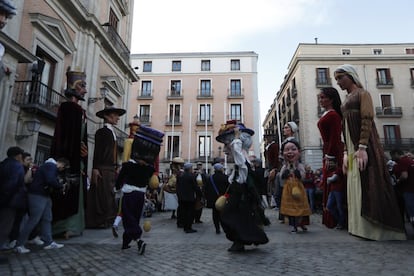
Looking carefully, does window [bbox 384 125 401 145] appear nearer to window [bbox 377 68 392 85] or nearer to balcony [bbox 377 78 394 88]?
balcony [bbox 377 78 394 88]

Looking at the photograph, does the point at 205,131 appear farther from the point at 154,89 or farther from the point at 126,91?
the point at 126,91

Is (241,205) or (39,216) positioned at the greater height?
(241,205)

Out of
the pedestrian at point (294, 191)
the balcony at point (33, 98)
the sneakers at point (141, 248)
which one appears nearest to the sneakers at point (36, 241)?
the sneakers at point (141, 248)

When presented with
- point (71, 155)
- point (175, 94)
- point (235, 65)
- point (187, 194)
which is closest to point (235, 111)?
point (235, 65)

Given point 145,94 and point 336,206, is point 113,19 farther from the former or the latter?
point 145,94

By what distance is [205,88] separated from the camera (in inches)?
1451

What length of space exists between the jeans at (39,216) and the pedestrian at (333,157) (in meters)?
5.31

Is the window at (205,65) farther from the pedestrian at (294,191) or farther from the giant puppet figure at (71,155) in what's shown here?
the pedestrian at (294,191)

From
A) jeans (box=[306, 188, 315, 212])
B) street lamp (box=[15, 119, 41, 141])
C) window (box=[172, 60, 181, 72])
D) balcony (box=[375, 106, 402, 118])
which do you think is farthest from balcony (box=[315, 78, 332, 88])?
street lamp (box=[15, 119, 41, 141])

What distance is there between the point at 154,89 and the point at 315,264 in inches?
1403

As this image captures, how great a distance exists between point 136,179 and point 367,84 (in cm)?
3302

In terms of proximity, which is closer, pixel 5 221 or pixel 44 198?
pixel 5 221

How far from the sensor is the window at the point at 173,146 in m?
34.5

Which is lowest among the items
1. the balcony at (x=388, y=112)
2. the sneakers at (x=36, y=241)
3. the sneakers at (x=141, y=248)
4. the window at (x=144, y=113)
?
the sneakers at (x=36, y=241)
